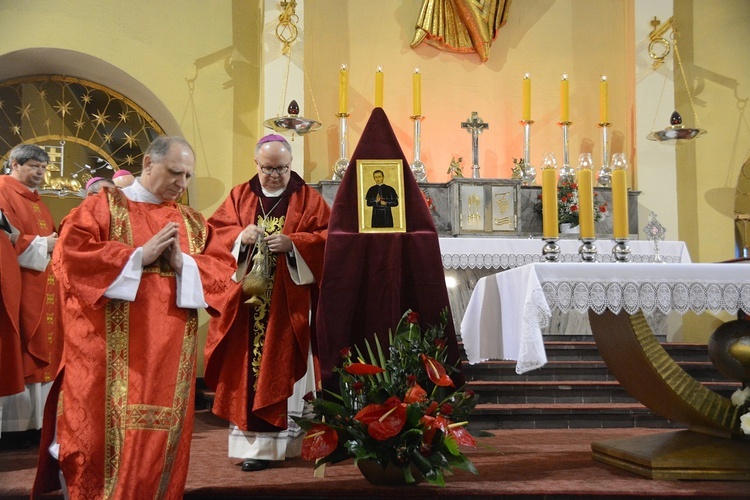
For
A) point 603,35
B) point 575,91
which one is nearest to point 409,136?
point 575,91

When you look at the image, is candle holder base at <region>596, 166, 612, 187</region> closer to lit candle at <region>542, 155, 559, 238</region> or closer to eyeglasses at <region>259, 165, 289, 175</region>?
lit candle at <region>542, 155, 559, 238</region>

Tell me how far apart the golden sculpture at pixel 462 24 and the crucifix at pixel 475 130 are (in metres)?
1.12

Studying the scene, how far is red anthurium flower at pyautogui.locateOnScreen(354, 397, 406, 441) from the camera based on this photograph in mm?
3184

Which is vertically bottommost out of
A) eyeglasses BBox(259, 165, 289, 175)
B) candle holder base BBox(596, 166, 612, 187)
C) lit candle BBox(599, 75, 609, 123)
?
eyeglasses BBox(259, 165, 289, 175)

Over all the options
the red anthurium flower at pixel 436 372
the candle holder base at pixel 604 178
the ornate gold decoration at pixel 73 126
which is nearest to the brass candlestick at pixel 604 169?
the candle holder base at pixel 604 178

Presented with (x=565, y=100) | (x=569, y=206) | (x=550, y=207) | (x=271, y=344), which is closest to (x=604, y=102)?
(x=565, y=100)

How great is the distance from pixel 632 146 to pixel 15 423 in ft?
20.1

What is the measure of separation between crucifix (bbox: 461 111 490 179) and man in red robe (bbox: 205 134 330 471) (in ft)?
10.9

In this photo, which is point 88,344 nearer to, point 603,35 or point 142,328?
point 142,328

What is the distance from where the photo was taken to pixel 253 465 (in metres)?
3.98

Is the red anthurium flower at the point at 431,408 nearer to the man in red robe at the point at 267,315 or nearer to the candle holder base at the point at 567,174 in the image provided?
the man in red robe at the point at 267,315

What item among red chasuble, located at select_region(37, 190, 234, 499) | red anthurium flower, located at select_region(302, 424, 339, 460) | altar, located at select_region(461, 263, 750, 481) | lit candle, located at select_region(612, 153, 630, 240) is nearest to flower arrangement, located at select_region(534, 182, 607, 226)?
lit candle, located at select_region(612, 153, 630, 240)

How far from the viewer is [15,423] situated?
506cm

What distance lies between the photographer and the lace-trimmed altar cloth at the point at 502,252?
256 inches
